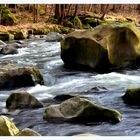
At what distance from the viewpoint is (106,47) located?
5406 millimetres

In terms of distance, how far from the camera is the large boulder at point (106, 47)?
17.9 ft

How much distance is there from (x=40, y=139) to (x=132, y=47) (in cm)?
310

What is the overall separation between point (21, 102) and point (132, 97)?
94cm

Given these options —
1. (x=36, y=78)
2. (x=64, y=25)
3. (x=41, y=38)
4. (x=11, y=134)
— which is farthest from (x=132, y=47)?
(x=64, y=25)

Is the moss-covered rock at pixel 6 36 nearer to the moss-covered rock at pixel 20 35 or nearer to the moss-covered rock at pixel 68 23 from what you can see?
the moss-covered rock at pixel 20 35

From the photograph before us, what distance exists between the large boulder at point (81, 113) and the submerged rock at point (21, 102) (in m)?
0.40

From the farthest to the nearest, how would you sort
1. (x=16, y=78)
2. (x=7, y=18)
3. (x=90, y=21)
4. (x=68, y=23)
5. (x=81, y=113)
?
(x=68, y=23) → (x=7, y=18) → (x=90, y=21) → (x=16, y=78) → (x=81, y=113)

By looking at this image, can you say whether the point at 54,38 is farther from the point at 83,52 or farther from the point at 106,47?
the point at 106,47

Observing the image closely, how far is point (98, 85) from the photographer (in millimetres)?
4754

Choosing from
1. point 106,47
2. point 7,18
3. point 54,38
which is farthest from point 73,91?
point 7,18

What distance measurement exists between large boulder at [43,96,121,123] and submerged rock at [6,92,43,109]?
402mm

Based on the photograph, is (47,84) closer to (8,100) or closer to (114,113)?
(8,100)

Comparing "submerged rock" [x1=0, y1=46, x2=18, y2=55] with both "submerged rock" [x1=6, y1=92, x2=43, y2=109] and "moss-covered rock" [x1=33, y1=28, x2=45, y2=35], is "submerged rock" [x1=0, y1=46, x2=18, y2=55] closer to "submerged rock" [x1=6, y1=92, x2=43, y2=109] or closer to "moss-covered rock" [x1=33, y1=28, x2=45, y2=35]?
"moss-covered rock" [x1=33, y1=28, x2=45, y2=35]

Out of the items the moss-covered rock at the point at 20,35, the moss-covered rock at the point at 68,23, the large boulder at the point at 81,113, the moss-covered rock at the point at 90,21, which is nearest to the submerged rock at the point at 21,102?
the large boulder at the point at 81,113
